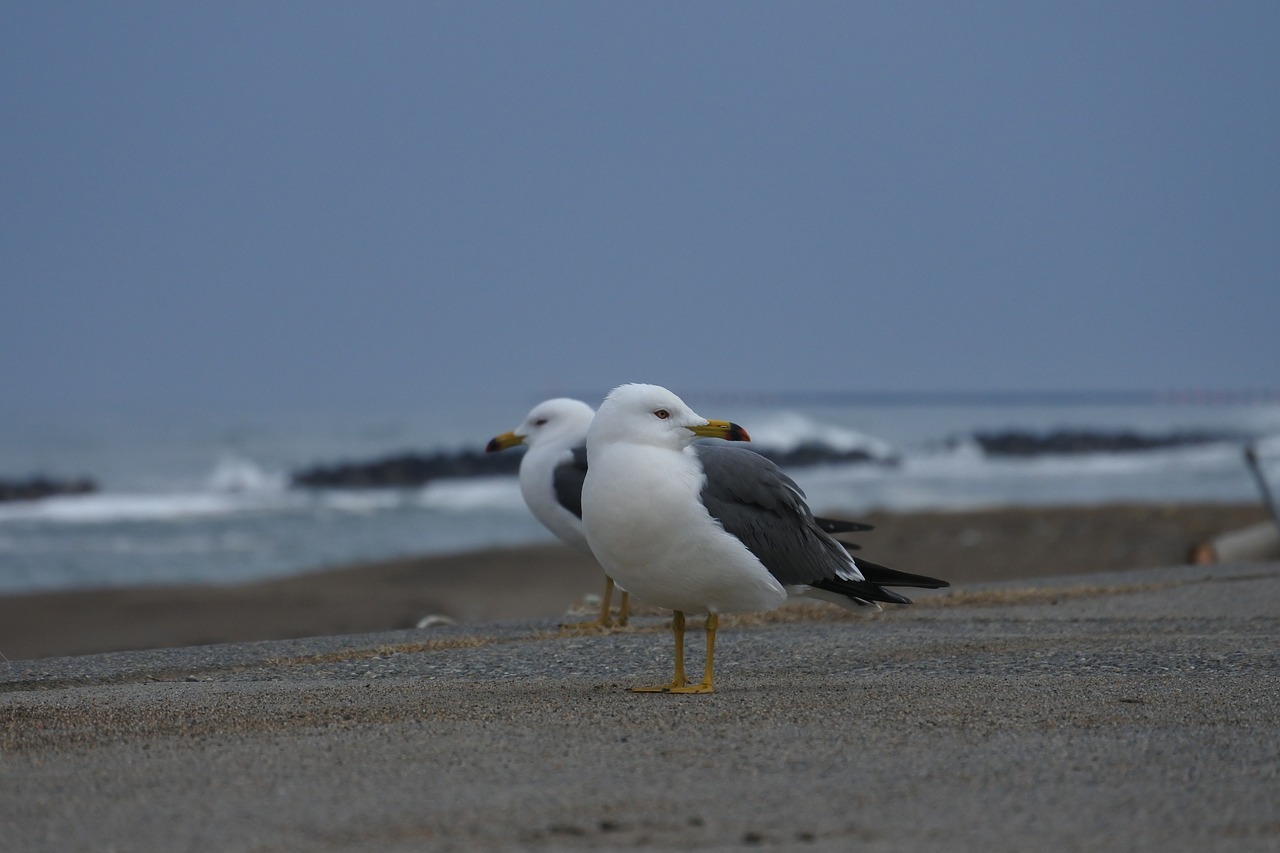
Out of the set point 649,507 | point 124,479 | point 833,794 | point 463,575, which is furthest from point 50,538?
point 833,794

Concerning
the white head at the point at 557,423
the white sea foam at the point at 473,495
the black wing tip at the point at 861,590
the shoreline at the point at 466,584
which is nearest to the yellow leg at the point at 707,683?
the black wing tip at the point at 861,590

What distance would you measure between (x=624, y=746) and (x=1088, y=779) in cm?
109

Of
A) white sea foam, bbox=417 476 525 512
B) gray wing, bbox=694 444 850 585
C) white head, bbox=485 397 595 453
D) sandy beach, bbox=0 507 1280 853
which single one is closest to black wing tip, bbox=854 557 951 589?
gray wing, bbox=694 444 850 585

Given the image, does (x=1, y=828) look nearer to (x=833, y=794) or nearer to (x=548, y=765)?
(x=548, y=765)

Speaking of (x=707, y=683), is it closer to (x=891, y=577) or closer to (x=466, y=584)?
(x=891, y=577)

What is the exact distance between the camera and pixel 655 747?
3.50m

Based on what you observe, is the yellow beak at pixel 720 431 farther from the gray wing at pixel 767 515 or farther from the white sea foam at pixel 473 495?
the white sea foam at pixel 473 495

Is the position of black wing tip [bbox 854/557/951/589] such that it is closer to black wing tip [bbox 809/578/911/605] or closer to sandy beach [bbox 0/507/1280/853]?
black wing tip [bbox 809/578/911/605]

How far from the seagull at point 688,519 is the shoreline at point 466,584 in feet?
11.6

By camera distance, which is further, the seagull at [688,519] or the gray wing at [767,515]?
the gray wing at [767,515]

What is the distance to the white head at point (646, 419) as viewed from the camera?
4.46m

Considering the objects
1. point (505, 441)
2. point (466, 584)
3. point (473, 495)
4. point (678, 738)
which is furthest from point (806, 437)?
point (678, 738)

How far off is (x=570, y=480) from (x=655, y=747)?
11.1 feet

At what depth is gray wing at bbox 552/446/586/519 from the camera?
267 inches
